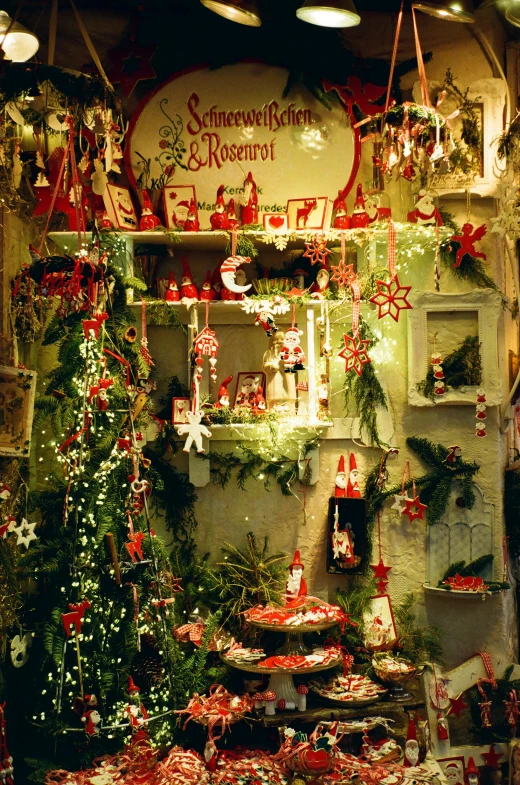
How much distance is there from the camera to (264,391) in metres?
4.96

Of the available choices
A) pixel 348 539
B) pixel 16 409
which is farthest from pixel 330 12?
pixel 348 539

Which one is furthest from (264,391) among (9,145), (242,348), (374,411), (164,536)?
(9,145)

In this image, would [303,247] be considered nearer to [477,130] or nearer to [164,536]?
[477,130]

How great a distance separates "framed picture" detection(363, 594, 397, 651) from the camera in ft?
15.6

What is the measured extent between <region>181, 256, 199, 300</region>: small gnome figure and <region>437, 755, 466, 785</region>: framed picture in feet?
9.45

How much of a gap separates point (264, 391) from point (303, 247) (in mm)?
880

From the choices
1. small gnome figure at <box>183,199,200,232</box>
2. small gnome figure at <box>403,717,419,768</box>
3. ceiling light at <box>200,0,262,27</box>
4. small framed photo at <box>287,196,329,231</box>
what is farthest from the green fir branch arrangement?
ceiling light at <box>200,0,262,27</box>

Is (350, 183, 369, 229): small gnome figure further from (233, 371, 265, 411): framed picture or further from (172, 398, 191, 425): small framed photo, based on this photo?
(172, 398, 191, 425): small framed photo

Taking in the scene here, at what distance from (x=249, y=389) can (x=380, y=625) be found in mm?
1520

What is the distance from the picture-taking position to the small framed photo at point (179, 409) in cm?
477

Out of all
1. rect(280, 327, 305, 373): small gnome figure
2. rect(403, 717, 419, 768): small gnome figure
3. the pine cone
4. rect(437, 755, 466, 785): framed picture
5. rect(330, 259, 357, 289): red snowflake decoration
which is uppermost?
rect(330, 259, 357, 289): red snowflake decoration

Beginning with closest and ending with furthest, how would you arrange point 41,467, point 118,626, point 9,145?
point 118,626 → point 9,145 → point 41,467

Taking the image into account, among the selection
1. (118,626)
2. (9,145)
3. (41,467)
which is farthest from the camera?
(41,467)

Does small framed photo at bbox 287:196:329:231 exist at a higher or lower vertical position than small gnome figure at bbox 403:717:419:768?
higher
